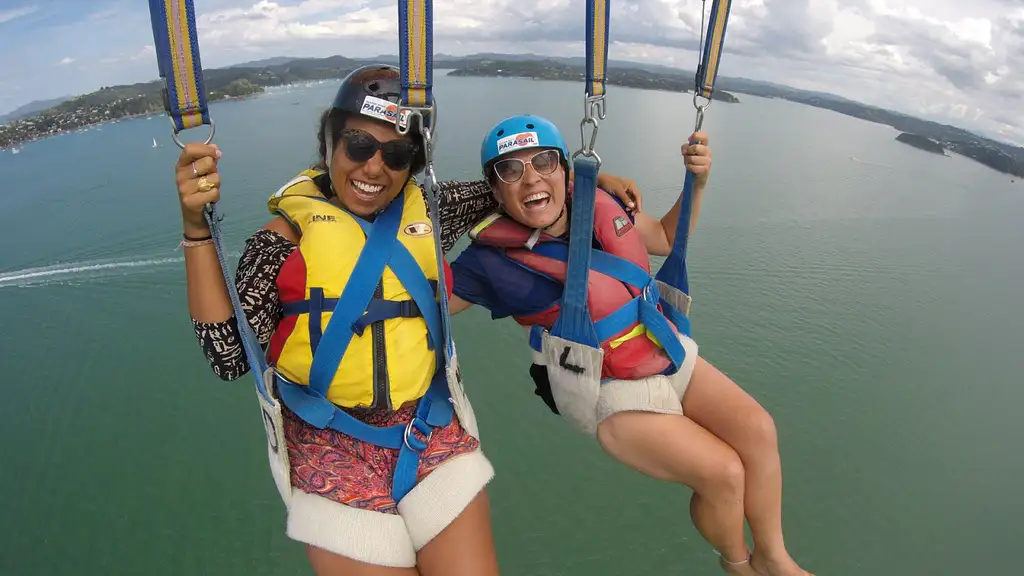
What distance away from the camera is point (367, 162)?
1.85 m

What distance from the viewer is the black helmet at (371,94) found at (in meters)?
1.81

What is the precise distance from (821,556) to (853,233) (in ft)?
23.4

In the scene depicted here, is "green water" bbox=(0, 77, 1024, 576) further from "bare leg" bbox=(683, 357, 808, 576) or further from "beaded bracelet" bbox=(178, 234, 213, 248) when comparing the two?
"beaded bracelet" bbox=(178, 234, 213, 248)

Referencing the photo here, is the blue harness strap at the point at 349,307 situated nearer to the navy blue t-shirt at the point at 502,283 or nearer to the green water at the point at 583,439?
the navy blue t-shirt at the point at 502,283

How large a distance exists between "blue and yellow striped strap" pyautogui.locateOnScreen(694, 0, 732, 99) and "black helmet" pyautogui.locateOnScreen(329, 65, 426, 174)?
1.23 meters

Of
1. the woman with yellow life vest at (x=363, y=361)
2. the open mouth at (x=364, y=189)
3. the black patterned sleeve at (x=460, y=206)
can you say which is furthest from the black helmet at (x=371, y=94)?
the black patterned sleeve at (x=460, y=206)

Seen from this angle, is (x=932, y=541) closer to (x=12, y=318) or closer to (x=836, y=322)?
(x=836, y=322)

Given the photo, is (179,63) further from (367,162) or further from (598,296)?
(598,296)

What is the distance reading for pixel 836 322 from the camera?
19.6 feet

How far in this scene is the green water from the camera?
3527mm

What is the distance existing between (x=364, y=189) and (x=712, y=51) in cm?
155

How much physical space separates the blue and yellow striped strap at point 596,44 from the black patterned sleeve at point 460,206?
79 centimetres

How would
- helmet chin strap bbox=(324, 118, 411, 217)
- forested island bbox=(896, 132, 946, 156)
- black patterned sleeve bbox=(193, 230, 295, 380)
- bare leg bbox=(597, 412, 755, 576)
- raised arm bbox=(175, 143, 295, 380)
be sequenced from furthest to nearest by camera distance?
forested island bbox=(896, 132, 946, 156) → bare leg bbox=(597, 412, 755, 576) → helmet chin strap bbox=(324, 118, 411, 217) → black patterned sleeve bbox=(193, 230, 295, 380) → raised arm bbox=(175, 143, 295, 380)

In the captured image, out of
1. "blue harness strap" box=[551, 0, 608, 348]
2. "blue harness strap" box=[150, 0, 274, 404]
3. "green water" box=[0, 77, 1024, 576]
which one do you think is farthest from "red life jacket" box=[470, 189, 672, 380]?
"green water" box=[0, 77, 1024, 576]
